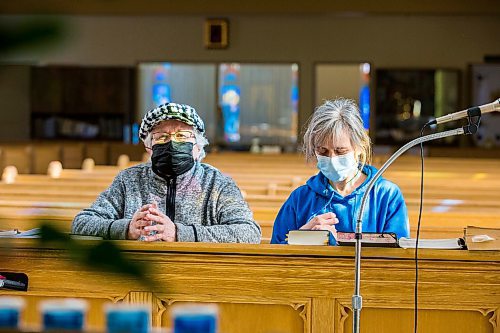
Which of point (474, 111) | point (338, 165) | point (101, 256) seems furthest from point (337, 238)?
point (101, 256)

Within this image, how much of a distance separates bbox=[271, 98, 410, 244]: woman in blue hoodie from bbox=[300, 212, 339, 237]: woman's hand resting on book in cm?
8

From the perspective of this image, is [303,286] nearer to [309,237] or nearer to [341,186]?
[309,237]

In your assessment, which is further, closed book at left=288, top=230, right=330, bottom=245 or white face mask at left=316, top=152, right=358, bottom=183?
white face mask at left=316, top=152, right=358, bottom=183

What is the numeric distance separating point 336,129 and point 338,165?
14 centimetres

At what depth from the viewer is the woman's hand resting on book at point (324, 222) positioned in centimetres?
344

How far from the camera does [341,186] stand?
3.73m

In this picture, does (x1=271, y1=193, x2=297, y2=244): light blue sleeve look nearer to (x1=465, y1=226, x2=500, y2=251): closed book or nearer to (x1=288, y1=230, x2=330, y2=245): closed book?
(x1=288, y1=230, x2=330, y2=245): closed book

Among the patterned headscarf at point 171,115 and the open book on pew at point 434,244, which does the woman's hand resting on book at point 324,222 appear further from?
the patterned headscarf at point 171,115

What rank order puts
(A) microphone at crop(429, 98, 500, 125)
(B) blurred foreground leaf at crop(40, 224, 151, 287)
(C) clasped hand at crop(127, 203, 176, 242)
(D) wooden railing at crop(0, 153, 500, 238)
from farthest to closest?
1. (D) wooden railing at crop(0, 153, 500, 238)
2. (C) clasped hand at crop(127, 203, 176, 242)
3. (A) microphone at crop(429, 98, 500, 125)
4. (B) blurred foreground leaf at crop(40, 224, 151, 287)

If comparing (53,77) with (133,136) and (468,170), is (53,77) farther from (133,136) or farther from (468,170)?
(468,170)

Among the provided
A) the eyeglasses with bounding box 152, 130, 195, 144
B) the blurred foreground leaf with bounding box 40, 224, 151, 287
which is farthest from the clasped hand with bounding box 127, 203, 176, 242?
the blurred foreground leaf with bounding box 40, 224, 151, 287

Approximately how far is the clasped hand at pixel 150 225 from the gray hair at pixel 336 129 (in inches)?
25.7

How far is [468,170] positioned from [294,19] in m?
6.29

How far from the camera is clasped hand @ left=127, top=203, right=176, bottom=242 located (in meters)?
3.41
